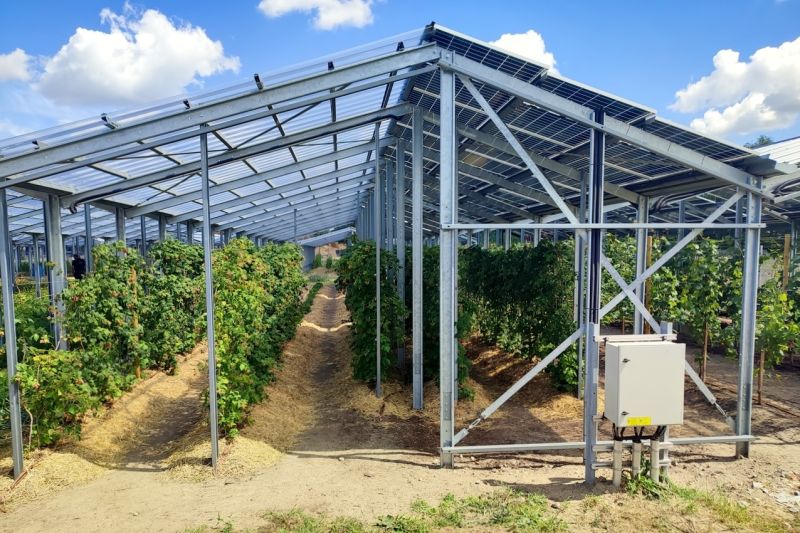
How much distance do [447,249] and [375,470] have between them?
9.34 feet

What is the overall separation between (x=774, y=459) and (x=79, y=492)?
8444 millimetres

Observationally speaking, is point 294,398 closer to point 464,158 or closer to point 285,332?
point 285,332

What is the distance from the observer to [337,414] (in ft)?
26.0

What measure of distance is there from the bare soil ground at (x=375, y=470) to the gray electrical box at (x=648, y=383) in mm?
839

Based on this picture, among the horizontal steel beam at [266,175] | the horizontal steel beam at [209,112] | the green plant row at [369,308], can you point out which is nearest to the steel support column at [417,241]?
the green plant row at [369,308]

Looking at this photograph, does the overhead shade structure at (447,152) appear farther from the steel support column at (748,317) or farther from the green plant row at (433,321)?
the green plant row at (433,321)

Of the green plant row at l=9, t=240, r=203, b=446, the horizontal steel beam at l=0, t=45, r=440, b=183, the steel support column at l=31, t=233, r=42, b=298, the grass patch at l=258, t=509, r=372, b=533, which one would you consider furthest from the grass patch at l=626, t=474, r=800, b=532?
the steel support column at l=31, t=233, r=42, b=298

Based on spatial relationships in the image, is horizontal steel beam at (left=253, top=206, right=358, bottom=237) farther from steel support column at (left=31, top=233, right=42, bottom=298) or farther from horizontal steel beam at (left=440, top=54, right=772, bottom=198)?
horizontal steel beam at (left=440, top=54, right=772, bottom=198)

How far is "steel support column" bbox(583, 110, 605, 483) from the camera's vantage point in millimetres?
5332

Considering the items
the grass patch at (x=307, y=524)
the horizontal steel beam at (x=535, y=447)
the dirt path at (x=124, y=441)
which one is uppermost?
the horizontal steel beam at (x=535, y=447)

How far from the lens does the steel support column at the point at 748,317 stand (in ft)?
19.3

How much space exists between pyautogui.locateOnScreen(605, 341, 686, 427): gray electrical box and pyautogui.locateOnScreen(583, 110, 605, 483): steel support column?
443 millimetres

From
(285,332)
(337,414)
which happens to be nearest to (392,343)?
(337,414)

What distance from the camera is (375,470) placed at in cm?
582
